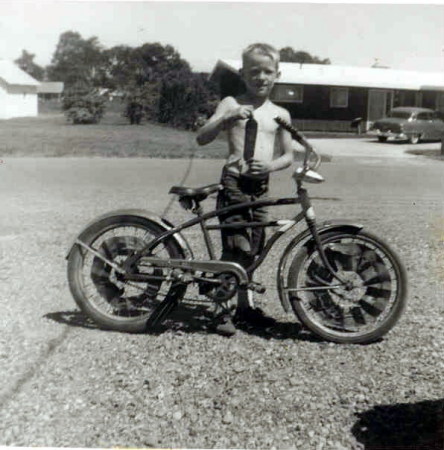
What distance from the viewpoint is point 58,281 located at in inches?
173

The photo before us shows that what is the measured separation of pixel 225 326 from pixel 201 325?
0.70 feet

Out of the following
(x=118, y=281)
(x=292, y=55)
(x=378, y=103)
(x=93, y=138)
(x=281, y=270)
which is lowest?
(x=118, y=281)

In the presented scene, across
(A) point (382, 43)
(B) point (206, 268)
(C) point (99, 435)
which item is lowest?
(C) point (99, 435)

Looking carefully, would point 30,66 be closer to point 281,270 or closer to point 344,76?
point 281,270

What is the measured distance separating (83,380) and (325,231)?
1440 mm

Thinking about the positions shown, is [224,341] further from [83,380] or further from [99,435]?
[99,435]

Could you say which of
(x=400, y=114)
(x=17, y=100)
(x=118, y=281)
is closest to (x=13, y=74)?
(x=17, y=100)

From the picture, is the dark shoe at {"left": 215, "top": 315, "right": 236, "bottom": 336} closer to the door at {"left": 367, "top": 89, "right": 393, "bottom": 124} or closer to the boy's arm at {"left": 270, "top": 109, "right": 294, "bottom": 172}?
the boy's arm at {"left": 270, "top": 109, "right": 294, "bottom": 172}

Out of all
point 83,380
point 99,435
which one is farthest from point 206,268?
point 99,435

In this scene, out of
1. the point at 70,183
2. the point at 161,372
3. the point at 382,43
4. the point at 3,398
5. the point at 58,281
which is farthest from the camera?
the point at 70,183

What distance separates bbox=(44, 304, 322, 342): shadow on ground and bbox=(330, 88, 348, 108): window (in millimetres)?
22162

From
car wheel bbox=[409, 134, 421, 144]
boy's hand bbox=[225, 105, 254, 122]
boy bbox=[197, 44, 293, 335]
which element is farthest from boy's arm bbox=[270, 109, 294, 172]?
car wheel bbox=[409, 134, 421, 144]

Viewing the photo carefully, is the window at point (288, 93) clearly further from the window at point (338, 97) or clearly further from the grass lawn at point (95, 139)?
the grass lawn at point (95, 139)

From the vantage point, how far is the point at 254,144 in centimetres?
335
